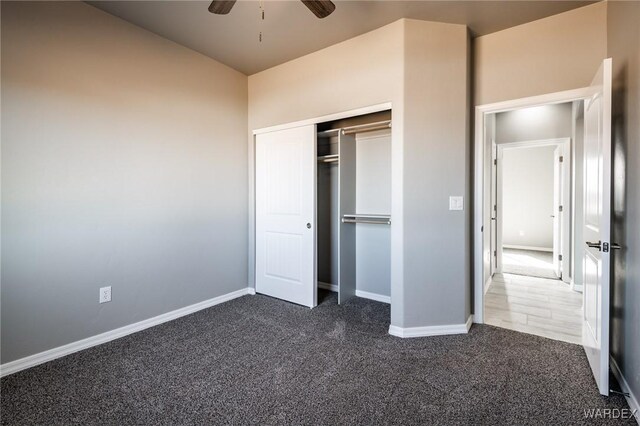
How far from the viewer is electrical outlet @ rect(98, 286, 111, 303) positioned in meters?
2.43

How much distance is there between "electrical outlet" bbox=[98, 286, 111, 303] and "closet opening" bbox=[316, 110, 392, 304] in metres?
2.04

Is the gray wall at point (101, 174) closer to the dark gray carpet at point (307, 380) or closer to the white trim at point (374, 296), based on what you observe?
the dark gray carpet at point (307, 380)

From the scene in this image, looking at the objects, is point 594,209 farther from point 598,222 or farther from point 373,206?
point 373,206

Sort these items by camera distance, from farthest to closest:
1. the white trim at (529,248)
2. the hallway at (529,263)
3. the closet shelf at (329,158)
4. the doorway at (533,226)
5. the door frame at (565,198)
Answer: the white trim at (529,248) → the hallway at (529,263) → the door frame at (565,198) → the closet shelf at (329,158) → the doorway at (533,226)

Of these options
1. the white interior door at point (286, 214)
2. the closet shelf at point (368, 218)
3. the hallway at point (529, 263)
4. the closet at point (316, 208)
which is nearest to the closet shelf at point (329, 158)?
the closet at point (316, 208)

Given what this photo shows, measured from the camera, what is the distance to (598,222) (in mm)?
1788

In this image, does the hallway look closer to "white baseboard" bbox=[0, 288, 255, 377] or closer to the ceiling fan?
"white baseboard" bbox=[0, 288, 255, 377]

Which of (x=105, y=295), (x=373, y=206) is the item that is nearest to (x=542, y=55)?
(x=373, y=206)

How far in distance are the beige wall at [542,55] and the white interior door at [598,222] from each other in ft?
1.39

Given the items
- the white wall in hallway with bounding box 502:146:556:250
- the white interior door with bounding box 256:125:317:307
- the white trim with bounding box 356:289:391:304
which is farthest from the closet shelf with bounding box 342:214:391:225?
the white wall in hallway with bounding box 502:146:556:250

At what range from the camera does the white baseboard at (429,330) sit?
2.54 m

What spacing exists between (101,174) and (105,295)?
1.00 m

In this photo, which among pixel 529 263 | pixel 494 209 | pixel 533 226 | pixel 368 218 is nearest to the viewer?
pixel 368 218

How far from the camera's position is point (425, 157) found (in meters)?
2.54
